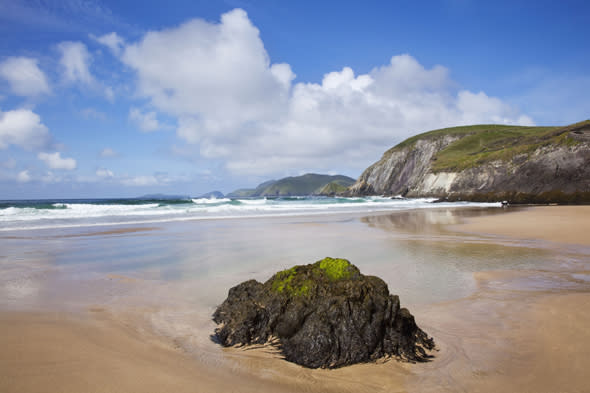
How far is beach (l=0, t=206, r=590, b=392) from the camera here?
122 inches

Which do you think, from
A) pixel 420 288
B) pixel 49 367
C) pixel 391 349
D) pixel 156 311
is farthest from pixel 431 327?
pixel 49 367

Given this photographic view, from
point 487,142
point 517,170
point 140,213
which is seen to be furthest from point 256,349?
point 487,142

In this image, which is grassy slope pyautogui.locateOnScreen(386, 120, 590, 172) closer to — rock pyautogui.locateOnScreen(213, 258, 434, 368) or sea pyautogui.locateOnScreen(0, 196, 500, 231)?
sea pyautogui.locateOnScreen(0, 196, 500, 231)

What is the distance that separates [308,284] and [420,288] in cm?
322

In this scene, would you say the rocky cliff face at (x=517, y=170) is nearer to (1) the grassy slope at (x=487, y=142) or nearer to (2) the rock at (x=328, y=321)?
(1) the grassy slope at (x=487, y=142)

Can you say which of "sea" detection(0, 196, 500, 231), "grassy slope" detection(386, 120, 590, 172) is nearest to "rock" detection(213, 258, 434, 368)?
"sea" detection(0, 196, 500, 231)

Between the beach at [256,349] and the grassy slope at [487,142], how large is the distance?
4643 centimetres

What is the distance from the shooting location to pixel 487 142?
80938 millimetres

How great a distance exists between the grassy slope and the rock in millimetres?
50922

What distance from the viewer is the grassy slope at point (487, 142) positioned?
4769 centimetres

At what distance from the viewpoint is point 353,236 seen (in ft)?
44.3

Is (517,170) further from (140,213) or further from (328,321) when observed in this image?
(328,321)

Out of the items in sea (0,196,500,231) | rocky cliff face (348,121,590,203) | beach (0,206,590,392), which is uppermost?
rocky cliff face (348,121,590,203)

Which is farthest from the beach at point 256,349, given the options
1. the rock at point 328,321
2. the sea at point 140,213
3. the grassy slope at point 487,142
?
the grassy slope at point 487,142
